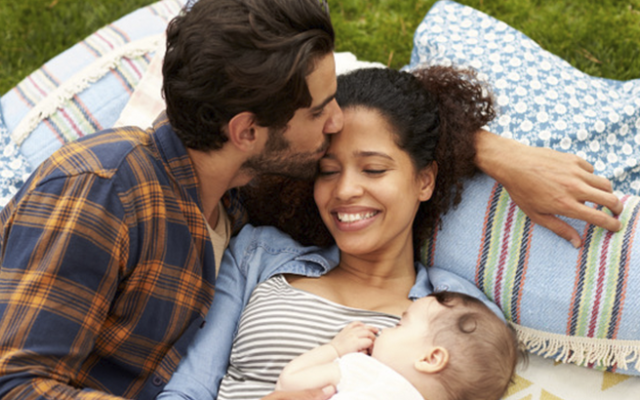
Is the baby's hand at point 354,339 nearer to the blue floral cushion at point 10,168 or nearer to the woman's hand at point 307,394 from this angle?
the woman's hand at point 307,394

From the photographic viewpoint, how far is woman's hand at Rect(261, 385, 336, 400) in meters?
2.51

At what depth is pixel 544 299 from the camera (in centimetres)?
312

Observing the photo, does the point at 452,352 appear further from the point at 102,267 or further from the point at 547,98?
the point at 547,98

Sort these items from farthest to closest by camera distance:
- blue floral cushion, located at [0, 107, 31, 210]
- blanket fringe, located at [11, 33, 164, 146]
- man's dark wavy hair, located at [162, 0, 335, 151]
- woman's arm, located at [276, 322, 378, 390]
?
blanket fringe, located at [11, 33, 164, 146], blue floral cushion, located at [0, 107, 31, 210], woman's arm, located at [276, 322, 378, 390], man's dark wavy hair, located at [162, 0, 335, 151]

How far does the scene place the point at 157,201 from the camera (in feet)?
8.57

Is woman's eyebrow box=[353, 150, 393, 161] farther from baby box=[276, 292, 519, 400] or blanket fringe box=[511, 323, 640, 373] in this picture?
blanket fringe box=[511, 323, 640, 373]

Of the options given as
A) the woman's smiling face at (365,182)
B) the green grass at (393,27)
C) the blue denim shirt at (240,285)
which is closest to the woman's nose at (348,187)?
the woman's smiling face at (365,182)

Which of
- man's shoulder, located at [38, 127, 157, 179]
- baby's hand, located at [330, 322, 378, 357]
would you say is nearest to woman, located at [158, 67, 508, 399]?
baby's hand, located at [330, 322, 378, 357]

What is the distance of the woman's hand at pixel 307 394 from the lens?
2.51m

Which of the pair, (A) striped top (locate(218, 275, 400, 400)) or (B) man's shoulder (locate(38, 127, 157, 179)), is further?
(A) striped top (locate(218, 275, 400, 400))

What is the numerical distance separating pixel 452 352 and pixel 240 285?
1095 mm

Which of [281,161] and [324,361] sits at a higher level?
[281,161]

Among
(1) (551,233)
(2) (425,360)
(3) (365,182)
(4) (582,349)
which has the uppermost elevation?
(3) (365,182)

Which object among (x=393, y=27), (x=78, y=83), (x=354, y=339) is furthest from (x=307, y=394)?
(x=393, y=27)
